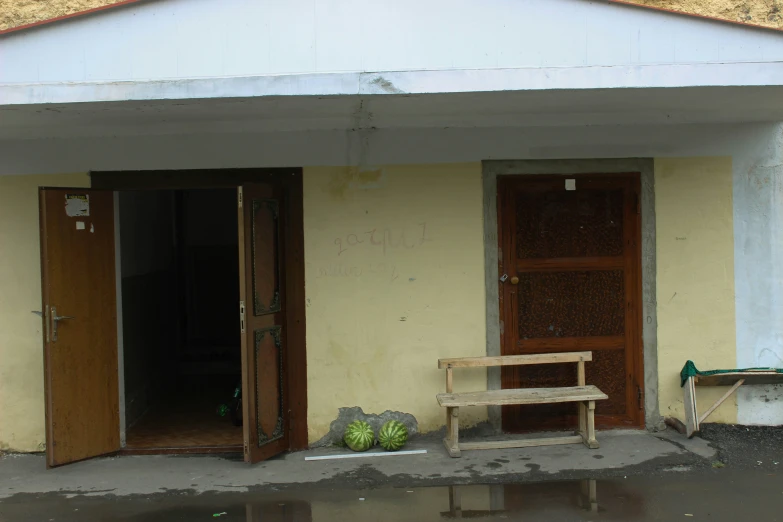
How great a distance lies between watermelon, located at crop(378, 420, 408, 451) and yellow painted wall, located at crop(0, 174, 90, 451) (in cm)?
278

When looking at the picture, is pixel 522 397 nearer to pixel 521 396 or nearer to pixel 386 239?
pixel 521 396

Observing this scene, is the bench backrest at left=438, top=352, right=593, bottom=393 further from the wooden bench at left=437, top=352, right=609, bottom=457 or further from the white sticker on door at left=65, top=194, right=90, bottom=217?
the white sticker on door at left=65, top=194, right=90, bottom=217

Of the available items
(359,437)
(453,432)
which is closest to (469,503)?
(453,432)

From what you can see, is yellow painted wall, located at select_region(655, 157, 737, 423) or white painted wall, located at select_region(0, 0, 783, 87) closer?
white painted wall, located at select_region(0, 0, 783, 87)

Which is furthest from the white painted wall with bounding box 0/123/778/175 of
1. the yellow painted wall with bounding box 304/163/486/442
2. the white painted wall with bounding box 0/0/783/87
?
the white painted wall with bounding box 0/0/783/87

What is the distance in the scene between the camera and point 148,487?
5230 millimetres

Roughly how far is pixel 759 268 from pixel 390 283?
3.04m

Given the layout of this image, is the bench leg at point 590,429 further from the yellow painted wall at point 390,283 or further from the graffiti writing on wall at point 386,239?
the graffiti writing on wall at point 386,239

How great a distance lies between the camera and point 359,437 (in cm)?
580

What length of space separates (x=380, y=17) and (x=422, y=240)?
181 centimetres

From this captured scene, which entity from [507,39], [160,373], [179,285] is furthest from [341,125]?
[179,285]

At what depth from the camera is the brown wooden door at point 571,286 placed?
6.08 m

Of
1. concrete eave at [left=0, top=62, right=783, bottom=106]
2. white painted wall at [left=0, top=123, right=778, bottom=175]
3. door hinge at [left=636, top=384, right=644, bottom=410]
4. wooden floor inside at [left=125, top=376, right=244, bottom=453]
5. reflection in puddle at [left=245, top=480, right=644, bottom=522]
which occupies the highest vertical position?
concrete eave at [left=0, top=62, right=783, bottom=106]

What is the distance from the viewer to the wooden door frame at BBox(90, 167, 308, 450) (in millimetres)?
5922
